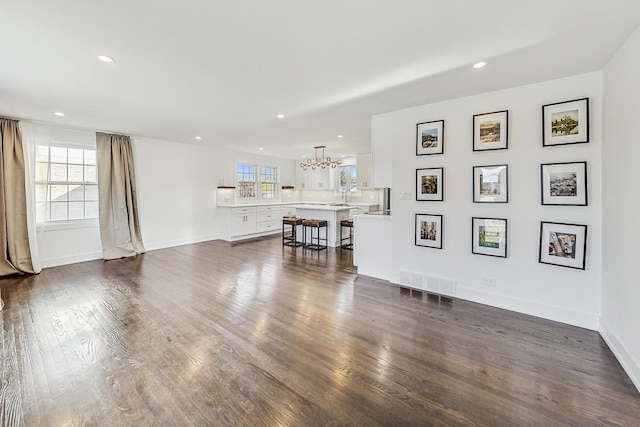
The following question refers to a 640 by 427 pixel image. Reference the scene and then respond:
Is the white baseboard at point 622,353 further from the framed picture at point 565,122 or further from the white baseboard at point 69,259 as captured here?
the white baseboard at point 69,259

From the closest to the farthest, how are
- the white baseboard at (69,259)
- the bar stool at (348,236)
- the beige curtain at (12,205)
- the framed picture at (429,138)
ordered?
1. the framed picture at (429,138)
2. the beige curtain at (12,205)
3. the white baseboard at (69,259)
4. the bar stool at (348,236)

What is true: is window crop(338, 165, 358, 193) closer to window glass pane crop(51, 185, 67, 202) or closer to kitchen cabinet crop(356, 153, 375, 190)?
kitchen cabinet crop(356, 153, 375, 190)

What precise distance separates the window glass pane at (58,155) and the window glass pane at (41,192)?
0.51 meters

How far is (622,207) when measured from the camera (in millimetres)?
2129

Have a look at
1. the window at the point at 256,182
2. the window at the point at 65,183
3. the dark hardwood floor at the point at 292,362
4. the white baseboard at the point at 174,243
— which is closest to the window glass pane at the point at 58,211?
the window at the point at 65,183

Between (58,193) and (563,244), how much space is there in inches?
299

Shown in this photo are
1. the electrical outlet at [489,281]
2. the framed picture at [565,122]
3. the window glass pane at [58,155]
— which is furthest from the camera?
the window glass pane at [58,155]

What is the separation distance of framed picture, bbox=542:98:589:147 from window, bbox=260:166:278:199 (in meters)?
7.27

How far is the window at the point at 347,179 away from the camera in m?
8.97

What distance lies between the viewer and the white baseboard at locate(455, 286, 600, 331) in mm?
2629

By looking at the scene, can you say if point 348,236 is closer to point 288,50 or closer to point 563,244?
point 563,244

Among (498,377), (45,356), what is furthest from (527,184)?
(45,356)

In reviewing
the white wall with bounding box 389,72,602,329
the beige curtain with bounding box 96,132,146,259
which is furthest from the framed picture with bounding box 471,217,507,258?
the beige curtain with bounding box 96,132,146,259

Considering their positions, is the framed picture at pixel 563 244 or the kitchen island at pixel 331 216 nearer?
the framed picture at pixel 563 244
